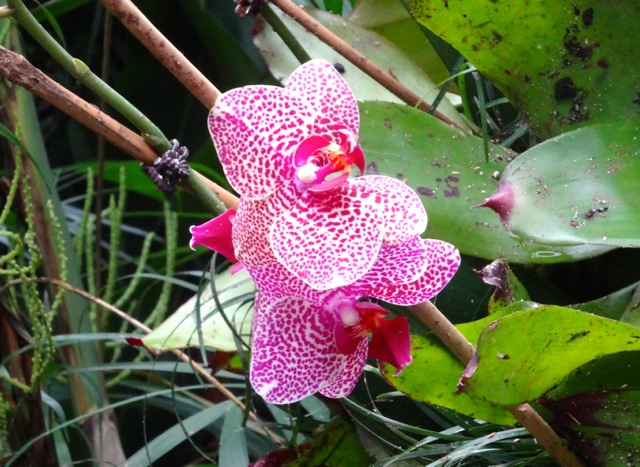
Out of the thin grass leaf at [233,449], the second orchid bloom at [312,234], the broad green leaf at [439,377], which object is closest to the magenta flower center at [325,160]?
the second orchid bloom at [312,234]

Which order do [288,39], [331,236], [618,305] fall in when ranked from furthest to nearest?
1. [288,39]
2. [618,305]
3. [331,236]

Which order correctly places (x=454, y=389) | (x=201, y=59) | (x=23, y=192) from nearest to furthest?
(x=454, y=389), (x=23, y=192), (x=201, y=59)

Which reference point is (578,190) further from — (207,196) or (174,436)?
(174,436)

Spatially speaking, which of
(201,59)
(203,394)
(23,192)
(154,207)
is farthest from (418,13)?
(154,207)

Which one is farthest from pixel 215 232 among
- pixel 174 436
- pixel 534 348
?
pixel 174 436

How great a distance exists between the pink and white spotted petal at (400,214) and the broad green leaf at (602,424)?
13 cm

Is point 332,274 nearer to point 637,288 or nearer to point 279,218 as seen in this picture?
point 279,218

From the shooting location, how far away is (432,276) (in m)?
0.26

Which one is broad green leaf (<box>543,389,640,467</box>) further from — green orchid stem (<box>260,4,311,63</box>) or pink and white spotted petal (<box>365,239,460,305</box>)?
green orchid stem (<box>260,4,311,63</box>)

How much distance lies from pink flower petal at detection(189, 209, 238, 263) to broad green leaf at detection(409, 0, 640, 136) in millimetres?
165

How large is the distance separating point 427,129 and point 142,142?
0.17 meters

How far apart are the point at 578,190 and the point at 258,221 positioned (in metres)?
0.15

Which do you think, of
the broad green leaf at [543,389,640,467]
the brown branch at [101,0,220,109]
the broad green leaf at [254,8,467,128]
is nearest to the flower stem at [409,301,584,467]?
the broad green leaf at [543,389,640,467]

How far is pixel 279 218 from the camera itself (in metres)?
0.24
